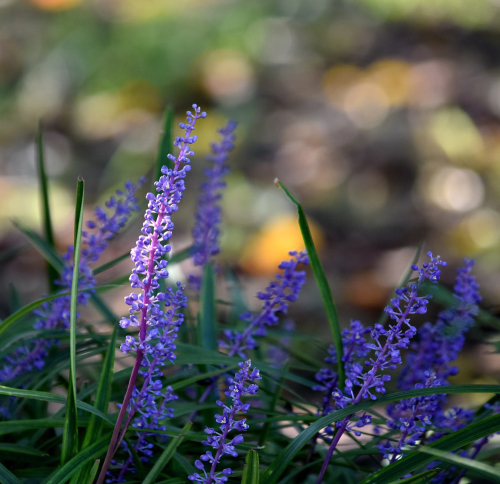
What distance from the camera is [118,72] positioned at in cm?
450

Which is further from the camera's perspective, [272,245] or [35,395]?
[272,245]

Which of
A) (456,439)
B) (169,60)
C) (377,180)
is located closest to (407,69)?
(377,180)

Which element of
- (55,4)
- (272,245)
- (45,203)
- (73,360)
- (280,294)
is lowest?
(73,360)

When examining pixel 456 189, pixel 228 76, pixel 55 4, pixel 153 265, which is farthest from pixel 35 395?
Answer: pixel 55 4

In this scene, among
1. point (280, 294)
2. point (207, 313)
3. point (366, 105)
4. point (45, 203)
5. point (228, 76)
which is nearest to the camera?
point (280, 294)

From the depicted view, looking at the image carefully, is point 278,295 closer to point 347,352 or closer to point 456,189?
point 347,352

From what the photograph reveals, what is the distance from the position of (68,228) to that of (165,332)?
3.15 m

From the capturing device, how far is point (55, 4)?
17.1ft

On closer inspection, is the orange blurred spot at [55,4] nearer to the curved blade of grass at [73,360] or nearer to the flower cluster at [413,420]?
the curved blade of grass at [73,360]

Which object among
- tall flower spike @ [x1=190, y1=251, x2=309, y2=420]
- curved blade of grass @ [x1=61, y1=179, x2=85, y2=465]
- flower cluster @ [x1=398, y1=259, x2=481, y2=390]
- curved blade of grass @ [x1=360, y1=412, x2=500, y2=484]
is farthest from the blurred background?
curved blade of grass @ [x1=61, y1=179, x2=85, y2=465]

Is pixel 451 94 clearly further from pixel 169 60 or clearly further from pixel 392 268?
pixel 169 60

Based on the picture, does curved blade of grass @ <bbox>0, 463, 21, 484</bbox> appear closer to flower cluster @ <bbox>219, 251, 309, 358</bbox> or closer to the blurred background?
flower cluster @ <bbox>219, 251, 309, 358</bbox>

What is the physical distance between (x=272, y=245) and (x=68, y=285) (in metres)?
2.53

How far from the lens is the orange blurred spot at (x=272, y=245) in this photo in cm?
338
